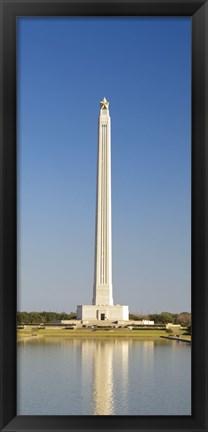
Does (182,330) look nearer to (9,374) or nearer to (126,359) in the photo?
(126,359)

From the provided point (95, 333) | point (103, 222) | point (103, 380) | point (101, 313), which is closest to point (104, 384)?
point (103, 380)

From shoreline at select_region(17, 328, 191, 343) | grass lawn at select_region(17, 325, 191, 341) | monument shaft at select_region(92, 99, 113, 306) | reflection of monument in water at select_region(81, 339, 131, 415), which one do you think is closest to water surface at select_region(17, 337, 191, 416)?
reflection of monument in water at select_region(81, 339, 131, 415)

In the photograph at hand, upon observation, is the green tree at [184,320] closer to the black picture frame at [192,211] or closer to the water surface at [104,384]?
the water surface at [104,384]

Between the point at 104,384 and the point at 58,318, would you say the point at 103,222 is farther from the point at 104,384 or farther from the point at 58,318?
the point at 104,384

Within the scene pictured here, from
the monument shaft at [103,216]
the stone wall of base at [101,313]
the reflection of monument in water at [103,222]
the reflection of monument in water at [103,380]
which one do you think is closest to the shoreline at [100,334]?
the stone wall of base at [101,313]

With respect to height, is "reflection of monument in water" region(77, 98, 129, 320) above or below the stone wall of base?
above

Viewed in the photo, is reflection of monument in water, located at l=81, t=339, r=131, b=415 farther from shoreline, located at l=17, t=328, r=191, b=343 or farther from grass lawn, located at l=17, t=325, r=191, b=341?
grass lawn, located at l=17, t=325, r=191, b=341
